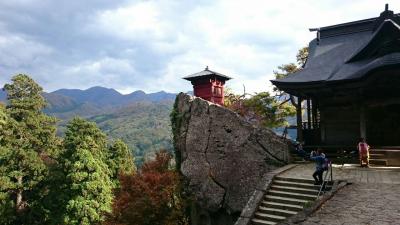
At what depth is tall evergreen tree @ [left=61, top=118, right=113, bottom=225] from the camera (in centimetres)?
3145

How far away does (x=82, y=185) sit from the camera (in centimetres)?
3206

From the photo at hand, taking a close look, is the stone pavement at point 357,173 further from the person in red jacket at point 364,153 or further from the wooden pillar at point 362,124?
the wooden pillar at point 362,124

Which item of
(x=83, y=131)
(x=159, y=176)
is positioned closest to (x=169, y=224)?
(x=159, y=176)

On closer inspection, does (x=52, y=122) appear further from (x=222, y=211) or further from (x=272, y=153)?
(x=272, y=153)

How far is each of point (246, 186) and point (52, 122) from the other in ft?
91.5

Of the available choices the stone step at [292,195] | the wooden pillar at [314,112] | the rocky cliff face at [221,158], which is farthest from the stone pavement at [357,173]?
the wooden pillar at [314,112]

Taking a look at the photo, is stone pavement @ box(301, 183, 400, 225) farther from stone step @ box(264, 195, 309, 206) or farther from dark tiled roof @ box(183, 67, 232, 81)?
dark tiled roof @ box(183, 67, 232, 81)

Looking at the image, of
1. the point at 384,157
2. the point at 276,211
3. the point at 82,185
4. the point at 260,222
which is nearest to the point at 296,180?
the point at 276,211

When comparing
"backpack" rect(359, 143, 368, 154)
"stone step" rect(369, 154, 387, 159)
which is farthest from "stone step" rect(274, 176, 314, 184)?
"stone step" rect(369, 154, 387, 159)

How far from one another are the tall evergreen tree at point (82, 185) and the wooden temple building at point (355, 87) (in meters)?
18.6

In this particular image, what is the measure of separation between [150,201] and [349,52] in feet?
58.4

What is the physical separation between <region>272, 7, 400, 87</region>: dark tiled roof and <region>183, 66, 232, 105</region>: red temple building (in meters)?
10.5

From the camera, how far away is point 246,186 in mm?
21344

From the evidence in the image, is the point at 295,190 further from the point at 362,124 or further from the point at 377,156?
the point at 362,124
